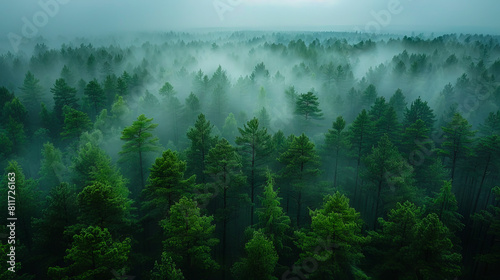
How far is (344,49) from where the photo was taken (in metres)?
114

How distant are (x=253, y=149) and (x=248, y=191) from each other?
690 centimetres

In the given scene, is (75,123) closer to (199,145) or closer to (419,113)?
(199,145)

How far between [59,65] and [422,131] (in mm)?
113521

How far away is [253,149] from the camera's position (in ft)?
93.6

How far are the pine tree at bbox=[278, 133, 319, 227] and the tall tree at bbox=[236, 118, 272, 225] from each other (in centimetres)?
233

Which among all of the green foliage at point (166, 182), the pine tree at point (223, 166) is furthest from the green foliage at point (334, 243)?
the green foliage at point (166, 182)

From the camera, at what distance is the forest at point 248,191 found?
18.6m

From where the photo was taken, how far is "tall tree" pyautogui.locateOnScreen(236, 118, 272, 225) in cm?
2803

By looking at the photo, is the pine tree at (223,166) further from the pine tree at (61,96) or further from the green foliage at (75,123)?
the pine tree at (61,96)

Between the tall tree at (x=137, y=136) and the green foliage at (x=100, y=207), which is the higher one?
the tall tree at (x=137, y=136)

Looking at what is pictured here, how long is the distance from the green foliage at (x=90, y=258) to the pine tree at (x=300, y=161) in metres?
16.5

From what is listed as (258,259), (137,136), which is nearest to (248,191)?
(137,136)

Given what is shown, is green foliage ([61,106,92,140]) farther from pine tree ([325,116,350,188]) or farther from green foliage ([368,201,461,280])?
green foliage ([368,201,461,280])

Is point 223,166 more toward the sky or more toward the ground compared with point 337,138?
more toward the ground
